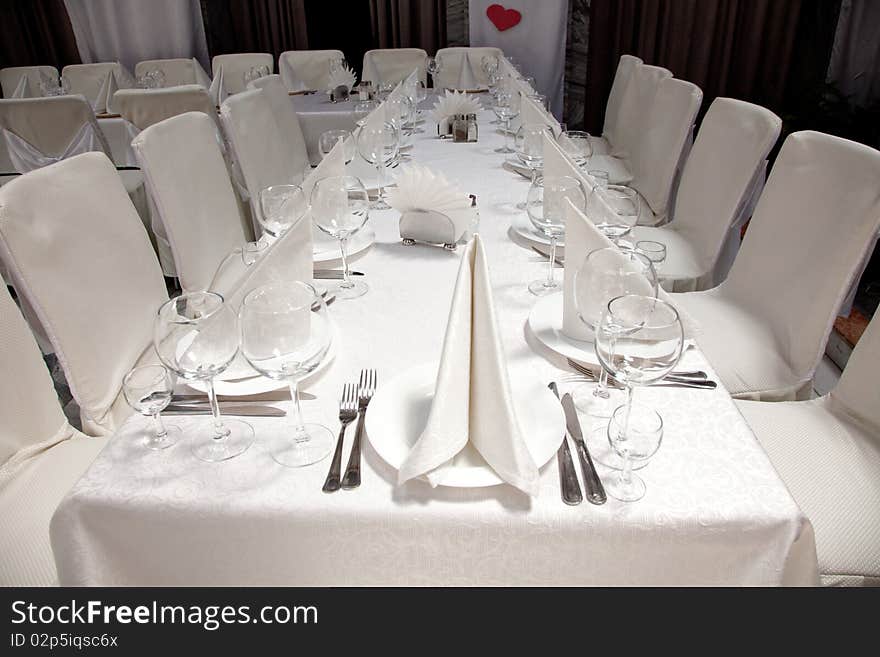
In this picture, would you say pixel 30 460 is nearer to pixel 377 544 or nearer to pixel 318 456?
pixel 318 456

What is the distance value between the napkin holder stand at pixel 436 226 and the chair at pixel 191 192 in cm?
72

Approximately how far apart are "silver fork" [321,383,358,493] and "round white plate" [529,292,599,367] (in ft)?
1.08

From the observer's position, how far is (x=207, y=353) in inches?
35.2

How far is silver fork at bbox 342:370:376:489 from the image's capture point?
78cm

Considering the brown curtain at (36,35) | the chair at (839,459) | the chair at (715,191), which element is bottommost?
the chair at (839,459)

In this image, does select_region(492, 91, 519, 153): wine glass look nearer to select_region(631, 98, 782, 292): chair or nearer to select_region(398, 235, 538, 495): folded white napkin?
select_region(631, 98, 782, 292): chair

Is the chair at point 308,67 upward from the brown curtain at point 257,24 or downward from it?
downward

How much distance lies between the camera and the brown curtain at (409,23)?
5.36 m

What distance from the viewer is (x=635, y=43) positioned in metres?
5.07

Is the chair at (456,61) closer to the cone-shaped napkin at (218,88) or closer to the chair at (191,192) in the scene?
the cone-shaped napkin at (218,88)

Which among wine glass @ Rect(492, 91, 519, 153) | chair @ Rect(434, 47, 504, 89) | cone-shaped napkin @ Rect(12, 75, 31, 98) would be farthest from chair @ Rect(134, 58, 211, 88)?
wine glass @ Rect(492, 91, 519, 153)

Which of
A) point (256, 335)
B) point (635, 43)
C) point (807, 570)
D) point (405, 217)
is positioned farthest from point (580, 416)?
point (635, 43)

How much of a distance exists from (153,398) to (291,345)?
0.23m

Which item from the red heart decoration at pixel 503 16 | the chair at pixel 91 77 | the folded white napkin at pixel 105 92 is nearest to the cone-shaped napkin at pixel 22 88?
the chair at pixel 91 77
